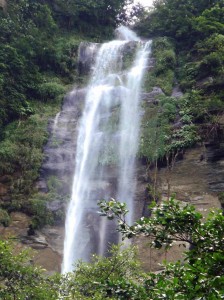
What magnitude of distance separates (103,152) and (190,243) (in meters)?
15.1

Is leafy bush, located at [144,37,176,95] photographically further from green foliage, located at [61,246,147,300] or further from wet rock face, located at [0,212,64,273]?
green foliage, located at [61,246,147,300]

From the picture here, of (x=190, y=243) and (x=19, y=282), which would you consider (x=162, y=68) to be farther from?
(x=190, y=243)

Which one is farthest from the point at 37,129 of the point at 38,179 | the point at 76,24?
the point at 76,24

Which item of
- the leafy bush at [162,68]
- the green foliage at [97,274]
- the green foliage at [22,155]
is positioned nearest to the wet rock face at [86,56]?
the leafy bush at [162,68]

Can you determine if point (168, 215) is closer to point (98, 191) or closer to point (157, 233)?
point (157, 233)

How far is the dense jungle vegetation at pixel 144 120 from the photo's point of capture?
13.5ft

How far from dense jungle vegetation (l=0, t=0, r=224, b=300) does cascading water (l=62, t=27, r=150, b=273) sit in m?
1.00

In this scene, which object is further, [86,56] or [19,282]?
[86,56]

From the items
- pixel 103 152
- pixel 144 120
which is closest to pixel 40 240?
pixel 103 152

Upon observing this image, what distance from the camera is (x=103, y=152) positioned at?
1922 centimetres

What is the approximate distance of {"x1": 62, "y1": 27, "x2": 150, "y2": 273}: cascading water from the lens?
15945 millimetres

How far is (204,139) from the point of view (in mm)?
17641

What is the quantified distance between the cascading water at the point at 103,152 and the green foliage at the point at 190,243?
11193 millimetres

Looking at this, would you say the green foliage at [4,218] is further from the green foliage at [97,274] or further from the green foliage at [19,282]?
the green foliage at [19,282]
